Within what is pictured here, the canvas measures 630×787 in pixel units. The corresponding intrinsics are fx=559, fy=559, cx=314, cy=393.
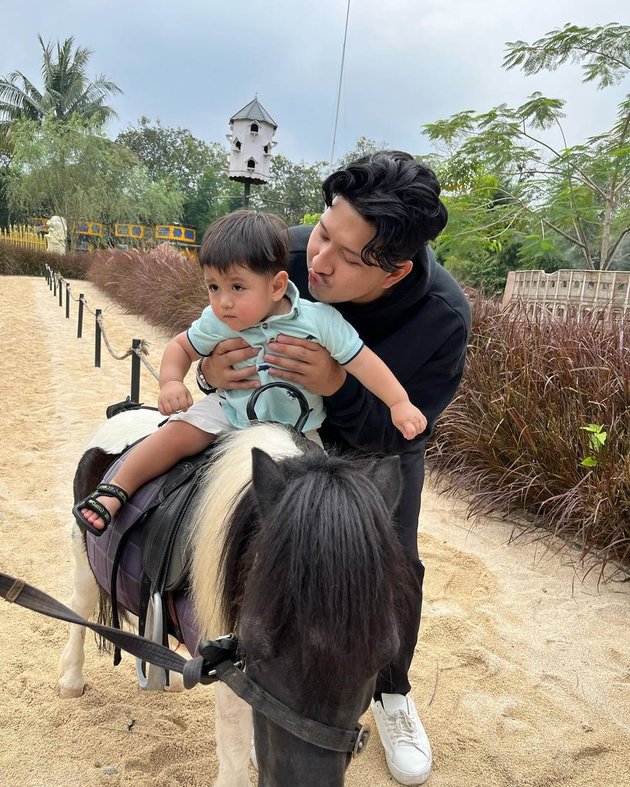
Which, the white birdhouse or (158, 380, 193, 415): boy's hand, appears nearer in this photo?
(158, 380, 193, 415): boy's hand

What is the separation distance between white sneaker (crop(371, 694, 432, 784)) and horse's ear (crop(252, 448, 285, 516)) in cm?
151

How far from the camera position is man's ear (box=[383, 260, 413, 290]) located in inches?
62.0

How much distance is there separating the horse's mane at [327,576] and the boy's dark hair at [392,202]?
0.69m

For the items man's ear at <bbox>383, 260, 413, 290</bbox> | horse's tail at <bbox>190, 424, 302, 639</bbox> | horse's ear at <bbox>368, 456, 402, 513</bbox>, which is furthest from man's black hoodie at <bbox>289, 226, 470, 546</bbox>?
horse's ear at <bbox>368, 456, 402, 513</bbox>

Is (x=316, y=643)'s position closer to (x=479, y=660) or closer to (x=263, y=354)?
(x=263, y=354)

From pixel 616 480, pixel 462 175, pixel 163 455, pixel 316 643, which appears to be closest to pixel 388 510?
pixel 316 643

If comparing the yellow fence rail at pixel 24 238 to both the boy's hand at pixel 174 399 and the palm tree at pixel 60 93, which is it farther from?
the boy's hand at pixel 174 399

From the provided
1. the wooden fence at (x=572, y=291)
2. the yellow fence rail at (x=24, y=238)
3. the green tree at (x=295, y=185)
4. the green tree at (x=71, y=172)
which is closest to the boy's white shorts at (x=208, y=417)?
the wooden fence at (x=572, y=291)

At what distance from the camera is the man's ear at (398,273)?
62.0 inches

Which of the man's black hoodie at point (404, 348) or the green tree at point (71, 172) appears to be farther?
the green tree at point (71, 172)

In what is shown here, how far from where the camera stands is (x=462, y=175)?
10859mm

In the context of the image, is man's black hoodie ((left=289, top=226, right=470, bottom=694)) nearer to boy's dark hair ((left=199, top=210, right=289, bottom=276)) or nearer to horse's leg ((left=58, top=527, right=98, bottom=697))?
boy's dark hair ((left=199, top=210, right=289, bottom=276))

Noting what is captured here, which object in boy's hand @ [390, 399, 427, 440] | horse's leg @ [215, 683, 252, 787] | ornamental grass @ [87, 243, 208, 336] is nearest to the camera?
horse's leg @ [215, 683, 252, 787]

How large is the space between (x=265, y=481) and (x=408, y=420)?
620 mm
